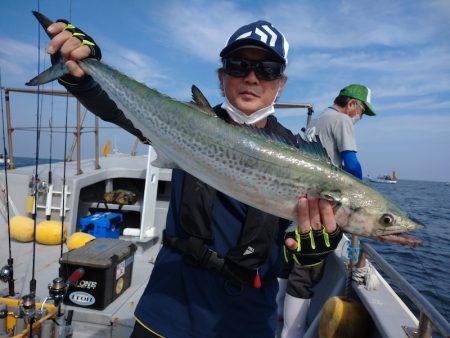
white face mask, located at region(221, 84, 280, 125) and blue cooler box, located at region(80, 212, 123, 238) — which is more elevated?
white face mask, located at region(221, 84, 280, 125)

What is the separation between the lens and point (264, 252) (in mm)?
2137

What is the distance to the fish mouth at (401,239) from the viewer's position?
6.58 feet

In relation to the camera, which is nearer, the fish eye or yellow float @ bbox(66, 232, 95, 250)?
the fish eye

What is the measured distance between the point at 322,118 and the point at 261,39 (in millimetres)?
2527

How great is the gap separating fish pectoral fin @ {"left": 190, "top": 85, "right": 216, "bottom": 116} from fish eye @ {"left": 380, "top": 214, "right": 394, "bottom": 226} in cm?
132

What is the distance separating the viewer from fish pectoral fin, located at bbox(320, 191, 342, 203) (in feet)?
6.79

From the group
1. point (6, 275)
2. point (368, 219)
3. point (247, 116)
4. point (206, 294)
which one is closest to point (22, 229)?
point (6, 275)

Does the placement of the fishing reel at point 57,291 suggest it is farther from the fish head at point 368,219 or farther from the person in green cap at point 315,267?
the fish head at point 368,219

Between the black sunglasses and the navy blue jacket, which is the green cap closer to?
the black sunglasses

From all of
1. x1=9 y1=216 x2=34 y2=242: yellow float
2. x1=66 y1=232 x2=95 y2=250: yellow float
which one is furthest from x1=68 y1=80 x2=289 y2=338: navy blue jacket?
x1=9 y1=216 x2=34 y2=242: yellow float

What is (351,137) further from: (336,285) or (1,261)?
(1,261)

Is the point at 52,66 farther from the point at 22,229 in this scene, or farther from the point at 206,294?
the point at 22,229

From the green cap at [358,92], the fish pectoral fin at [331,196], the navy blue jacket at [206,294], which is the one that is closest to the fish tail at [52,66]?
the navy blue jacket at [206,294]

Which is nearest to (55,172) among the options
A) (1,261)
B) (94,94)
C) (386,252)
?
(1,261)
